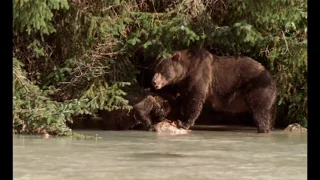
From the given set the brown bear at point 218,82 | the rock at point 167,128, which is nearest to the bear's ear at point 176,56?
the brown bear at point 218,82

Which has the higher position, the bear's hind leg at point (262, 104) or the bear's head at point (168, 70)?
the bear's head at point (168, 70)

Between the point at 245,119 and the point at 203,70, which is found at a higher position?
the point at 203,70

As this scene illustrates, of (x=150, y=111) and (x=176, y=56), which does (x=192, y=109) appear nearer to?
(x=150, y=111)

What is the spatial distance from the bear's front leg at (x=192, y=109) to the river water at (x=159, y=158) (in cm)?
181

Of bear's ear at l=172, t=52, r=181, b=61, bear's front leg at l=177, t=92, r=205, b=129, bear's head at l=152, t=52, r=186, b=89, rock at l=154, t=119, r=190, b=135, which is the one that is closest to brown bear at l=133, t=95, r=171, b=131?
rock at l=154, t=119, r=190, b=135

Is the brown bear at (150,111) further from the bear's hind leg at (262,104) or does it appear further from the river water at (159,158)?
the river water at (159,158)

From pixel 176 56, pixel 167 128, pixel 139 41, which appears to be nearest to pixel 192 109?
pixel 167 128

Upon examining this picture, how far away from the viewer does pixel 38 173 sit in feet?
15.0

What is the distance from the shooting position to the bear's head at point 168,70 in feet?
32.5

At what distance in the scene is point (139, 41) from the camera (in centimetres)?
1003

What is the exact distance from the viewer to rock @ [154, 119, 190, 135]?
9281 millimetres
